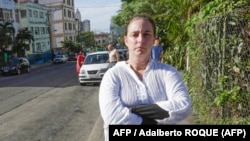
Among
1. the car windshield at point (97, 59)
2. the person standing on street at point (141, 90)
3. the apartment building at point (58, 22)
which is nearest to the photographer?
the person standing on street at point (141, 90)

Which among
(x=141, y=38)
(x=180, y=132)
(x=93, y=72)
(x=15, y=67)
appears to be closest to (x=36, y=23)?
(x=15, y=67)

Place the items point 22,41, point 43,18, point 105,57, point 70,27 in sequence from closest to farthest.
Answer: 1. point 105,57
2. point 22,41
3. point 43,18
4. point 70,27

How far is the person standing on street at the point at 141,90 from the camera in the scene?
208 cm

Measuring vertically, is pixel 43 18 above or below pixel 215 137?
above

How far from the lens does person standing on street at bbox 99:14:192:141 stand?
6.82 feet

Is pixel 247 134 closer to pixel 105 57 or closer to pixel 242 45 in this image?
pixel 242 45

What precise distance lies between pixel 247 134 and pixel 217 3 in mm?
4346

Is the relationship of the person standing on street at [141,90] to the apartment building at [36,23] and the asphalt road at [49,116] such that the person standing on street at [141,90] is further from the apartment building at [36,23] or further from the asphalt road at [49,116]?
the apartment building at [36,23]

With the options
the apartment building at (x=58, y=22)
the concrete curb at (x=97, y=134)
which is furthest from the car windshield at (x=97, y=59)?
the apartment building at (x=58, y=22)

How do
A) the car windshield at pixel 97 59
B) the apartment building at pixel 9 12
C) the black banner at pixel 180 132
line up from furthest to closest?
1. the apartment building at pixel 9 12
2. the car windshield at pixel 97 59
3. the black banner at pixel 180 132

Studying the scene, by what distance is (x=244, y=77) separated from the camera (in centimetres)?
468

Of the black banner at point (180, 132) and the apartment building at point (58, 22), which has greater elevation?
the apartment building at point (58, 22)

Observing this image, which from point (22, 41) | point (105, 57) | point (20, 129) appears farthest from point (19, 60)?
point (20, 129)

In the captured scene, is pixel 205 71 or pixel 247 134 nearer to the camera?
pixel 247 134
